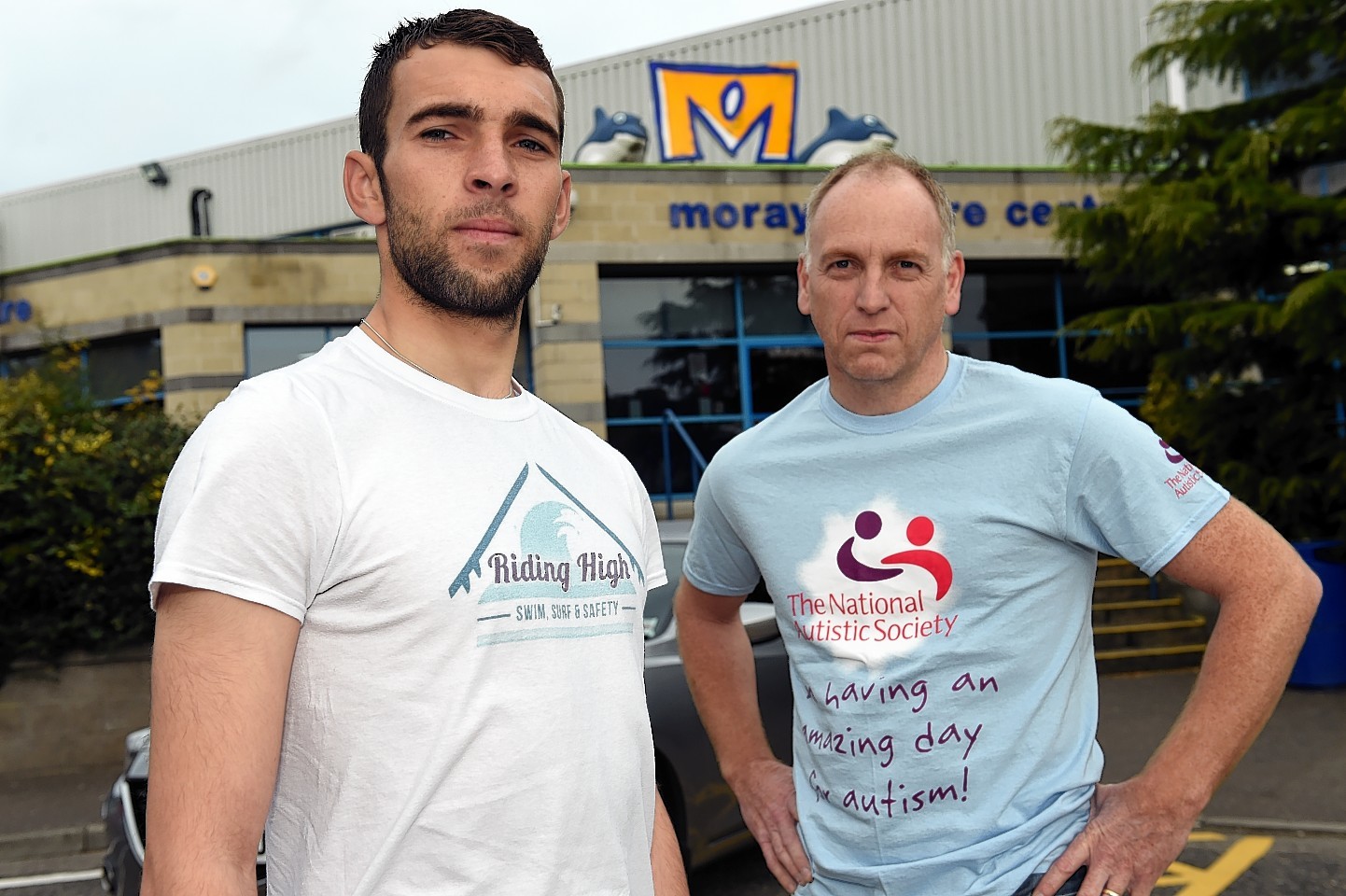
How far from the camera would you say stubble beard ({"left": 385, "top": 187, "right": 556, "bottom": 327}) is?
1642mm

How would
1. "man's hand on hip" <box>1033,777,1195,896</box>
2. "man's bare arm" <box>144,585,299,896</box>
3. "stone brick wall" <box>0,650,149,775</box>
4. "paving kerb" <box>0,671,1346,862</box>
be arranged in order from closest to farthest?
"man's bare arm" <box>144,585,299,896</box>, "man's hand on hip" <box>1033,777,1195,896</box>, "paving kerb" <box>0,671,1346,862</box>, "stone brick wall" <box>0,650,149,775</box>

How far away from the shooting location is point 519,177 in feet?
5.57

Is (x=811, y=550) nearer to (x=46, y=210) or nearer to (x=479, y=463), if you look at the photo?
(x=479, y=463)

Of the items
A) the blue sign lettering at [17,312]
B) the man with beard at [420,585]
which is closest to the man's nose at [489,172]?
the man with beard at [420,585]

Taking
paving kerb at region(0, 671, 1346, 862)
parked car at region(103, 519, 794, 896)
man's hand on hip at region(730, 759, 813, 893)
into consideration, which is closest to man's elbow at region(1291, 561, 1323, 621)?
man's hand on hip at region(730, 759, 813, 893)

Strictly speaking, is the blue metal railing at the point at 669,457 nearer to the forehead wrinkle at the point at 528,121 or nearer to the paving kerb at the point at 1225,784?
the paving kerb at the point at 1225,784

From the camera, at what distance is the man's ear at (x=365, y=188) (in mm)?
1690

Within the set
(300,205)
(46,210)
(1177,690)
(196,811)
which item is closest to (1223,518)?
(196,811)

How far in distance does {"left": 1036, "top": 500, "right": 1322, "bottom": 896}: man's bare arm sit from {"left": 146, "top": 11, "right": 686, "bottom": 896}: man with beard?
789 mm

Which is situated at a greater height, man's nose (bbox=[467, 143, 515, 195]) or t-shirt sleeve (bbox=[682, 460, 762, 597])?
A: man's nose (bbox=[467, 143, 515, 195])

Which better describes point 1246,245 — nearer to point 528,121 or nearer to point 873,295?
point 873,295

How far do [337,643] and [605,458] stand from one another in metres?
0.61

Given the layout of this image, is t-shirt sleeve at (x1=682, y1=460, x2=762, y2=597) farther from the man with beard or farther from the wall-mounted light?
the wall-mounted light

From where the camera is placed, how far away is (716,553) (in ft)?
8.71
